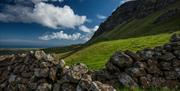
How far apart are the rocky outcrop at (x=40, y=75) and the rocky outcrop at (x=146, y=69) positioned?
5744 mm

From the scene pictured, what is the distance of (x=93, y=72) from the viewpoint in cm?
3020

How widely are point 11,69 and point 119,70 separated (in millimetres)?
9564

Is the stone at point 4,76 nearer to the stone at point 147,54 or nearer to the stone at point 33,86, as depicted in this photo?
the stone at point 33,86

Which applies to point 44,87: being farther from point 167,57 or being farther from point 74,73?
point 167,57

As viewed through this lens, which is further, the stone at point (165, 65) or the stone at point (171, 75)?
the stone at point (165, 65)

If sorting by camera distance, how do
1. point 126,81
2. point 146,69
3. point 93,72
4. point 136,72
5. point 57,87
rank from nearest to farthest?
point 57,87, point 126,81, point 136,72, point 146,69, point 93,72

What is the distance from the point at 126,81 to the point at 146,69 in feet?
8.28

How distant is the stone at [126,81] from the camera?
27016mm

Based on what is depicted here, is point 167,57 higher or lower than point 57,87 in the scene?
higher

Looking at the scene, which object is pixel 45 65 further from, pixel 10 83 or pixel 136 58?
pixel 136 58

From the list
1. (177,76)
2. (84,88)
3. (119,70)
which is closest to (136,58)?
(119,70)

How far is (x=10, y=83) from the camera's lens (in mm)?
23125

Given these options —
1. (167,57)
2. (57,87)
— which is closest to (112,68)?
(167,57)

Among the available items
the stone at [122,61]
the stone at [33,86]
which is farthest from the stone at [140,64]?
the stone at [33,86]
